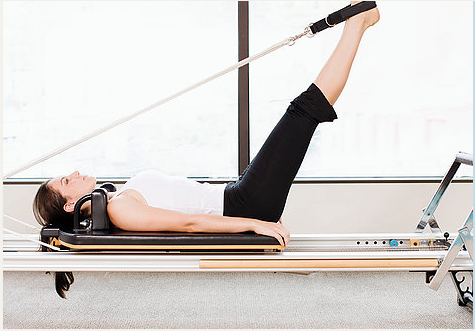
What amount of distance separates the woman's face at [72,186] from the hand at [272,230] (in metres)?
0.75

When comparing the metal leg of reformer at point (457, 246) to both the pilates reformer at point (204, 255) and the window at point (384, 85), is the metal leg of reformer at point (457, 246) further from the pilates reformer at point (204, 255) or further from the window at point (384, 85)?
the window at point (384, 85)

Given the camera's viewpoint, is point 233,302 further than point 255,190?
Yes

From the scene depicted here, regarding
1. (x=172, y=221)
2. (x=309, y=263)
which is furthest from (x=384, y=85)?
(x=172, y=221)

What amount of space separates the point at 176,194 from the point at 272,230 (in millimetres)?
427

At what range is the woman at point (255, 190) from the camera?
2.22 metres

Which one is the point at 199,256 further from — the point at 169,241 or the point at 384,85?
the point at 384,85

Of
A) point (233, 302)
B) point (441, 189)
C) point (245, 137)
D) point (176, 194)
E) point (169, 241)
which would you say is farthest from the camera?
point (245, 137)

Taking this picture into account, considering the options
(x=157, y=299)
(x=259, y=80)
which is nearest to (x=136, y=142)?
(x=259, y=80)

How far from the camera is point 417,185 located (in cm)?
340

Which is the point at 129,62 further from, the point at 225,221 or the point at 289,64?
the point at 225,221

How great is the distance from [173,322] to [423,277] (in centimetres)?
146

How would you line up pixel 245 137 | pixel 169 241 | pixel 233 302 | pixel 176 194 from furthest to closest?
pixel 245 137 → pixel 233 302 → pixel 176 194 → pixel 169 241

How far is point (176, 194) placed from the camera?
93.4 inches

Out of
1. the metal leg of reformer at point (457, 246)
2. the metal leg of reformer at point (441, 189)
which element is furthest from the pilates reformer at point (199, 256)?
the metal leg of reformer at point (441, 189)
